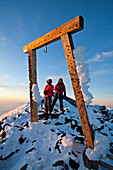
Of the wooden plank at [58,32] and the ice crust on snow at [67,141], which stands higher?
the wooden plank at [58,32]

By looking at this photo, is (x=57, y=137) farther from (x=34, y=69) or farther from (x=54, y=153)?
(x=34, y=69)

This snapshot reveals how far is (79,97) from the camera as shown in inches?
90.7

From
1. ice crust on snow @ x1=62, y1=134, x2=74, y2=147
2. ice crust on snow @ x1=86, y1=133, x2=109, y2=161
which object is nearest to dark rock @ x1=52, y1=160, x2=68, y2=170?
ice crust on snow @ x1=62, y1=134, x2=74, y2=147

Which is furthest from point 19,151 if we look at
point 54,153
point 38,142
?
point 54,153

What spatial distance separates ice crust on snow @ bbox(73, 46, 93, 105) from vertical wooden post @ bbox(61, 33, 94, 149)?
0.47ft

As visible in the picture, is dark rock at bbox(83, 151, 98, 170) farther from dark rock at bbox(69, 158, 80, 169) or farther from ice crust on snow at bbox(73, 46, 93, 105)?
ice crust on snow at bbox(73, 46, 93, 105)

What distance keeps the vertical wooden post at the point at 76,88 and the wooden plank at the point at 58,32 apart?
0.17m

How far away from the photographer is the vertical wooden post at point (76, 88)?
222cm

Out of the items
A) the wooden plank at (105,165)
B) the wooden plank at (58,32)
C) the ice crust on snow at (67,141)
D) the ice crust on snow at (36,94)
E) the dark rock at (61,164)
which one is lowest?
the dark rock at (61,164)

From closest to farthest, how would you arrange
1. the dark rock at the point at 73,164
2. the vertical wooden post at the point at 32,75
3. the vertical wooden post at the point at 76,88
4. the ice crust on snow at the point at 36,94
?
the dark rock at the point at 73,164
the vertical wooden post at the point at 76,88
the ice crust on snow at the point at 36,94
the vertical wooden post at the point at 32,75

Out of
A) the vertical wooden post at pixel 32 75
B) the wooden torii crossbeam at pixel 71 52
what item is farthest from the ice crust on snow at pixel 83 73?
the vertical wooden post at pixel 32 75

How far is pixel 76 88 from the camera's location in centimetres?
235

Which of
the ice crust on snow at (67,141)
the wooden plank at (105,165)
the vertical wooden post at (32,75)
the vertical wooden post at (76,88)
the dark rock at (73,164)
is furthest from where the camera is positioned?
the vertical wooden post at (32,75)

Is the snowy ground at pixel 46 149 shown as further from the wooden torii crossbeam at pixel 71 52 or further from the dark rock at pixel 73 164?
the wooden torii crossbeam at pixel 71 52
